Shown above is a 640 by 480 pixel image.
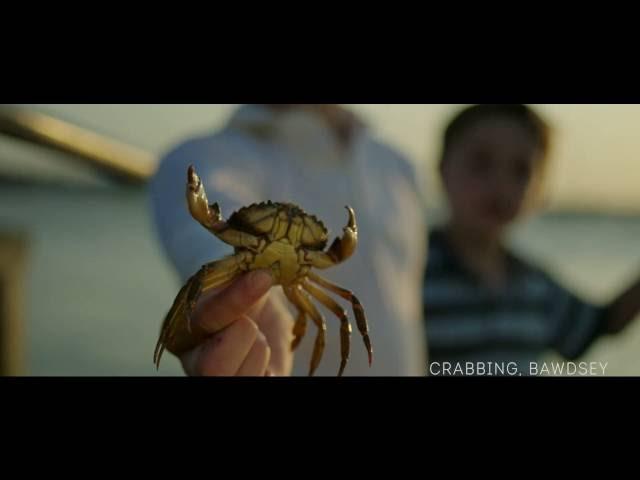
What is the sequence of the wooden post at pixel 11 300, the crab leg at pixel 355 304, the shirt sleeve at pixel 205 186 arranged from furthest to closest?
the wooden post at pixel 11 300 → the shirt sleeve at pixel 205 186 → the crab leg at pixel 355 304

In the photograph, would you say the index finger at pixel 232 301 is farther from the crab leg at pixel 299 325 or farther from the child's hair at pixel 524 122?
the child's hair at pixel 524 122

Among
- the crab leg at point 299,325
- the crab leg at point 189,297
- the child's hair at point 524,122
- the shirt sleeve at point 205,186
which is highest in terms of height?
the child's hair at point 524,122

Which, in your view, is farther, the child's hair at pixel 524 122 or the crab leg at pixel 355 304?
the child's hair at pixel 524 122

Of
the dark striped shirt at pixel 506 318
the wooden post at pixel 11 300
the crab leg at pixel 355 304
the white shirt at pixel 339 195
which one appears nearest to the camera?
the crab leg at pixel 355 304

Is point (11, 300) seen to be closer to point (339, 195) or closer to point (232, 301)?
point (339, 195)

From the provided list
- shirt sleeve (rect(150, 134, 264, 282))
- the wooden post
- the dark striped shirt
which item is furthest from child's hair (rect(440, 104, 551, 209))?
the wooden post

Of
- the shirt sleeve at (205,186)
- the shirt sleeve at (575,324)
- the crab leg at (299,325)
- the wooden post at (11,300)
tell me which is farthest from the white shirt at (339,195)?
the wooden post at (11,300)
